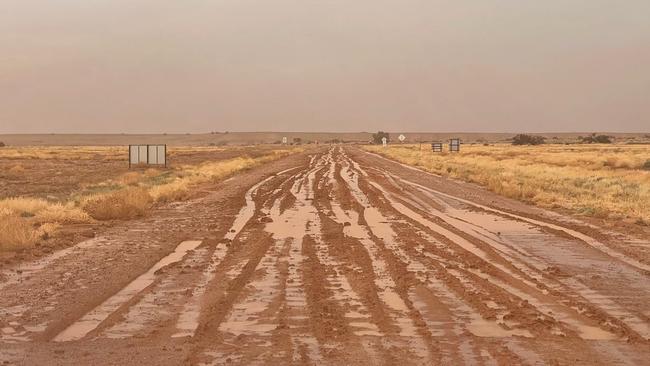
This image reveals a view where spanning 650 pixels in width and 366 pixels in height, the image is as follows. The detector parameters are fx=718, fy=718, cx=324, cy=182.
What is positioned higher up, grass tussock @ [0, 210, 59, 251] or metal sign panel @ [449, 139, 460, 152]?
Answer: metal sign panel @ [449, 139, 460, 152]

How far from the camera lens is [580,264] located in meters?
12.3

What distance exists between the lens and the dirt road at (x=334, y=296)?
22.4 feet

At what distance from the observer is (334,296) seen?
9445 mm

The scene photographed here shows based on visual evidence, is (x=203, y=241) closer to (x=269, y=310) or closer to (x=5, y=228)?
(x=5, y=228)

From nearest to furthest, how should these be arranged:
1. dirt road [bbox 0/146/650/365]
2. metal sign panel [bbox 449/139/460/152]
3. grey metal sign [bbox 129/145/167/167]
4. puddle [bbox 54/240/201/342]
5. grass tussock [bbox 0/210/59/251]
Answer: dirt road [bbox 0/146/650/365]
puddle [bbox 54/240/201/342]
grass tussock [bbox 0/210/59/251]
grey metal sign [bbox 129/145/167/167]
metal sign panel [bbox 449/139/460/152]

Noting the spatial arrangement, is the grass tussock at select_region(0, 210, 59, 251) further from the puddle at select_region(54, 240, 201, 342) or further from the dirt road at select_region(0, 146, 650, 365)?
the puddle at select_region(54, 240, 201, 342)

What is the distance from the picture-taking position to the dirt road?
269 inches

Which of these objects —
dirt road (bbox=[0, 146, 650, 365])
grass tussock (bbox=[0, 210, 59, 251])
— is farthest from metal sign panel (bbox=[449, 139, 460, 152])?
grass tussock (bbox=[0, 210, 59, 251])

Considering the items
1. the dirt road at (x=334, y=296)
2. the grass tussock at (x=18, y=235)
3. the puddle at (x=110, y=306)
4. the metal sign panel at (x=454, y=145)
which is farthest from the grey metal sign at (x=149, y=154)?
the metal sign panel at (x=454, y=145)

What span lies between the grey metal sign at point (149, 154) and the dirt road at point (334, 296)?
38.7m

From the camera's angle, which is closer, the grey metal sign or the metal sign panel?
the grey metal sign

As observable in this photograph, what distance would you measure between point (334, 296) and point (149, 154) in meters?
49.2

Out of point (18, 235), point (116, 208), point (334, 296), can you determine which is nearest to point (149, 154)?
point (116, 208)

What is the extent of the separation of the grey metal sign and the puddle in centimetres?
4406
